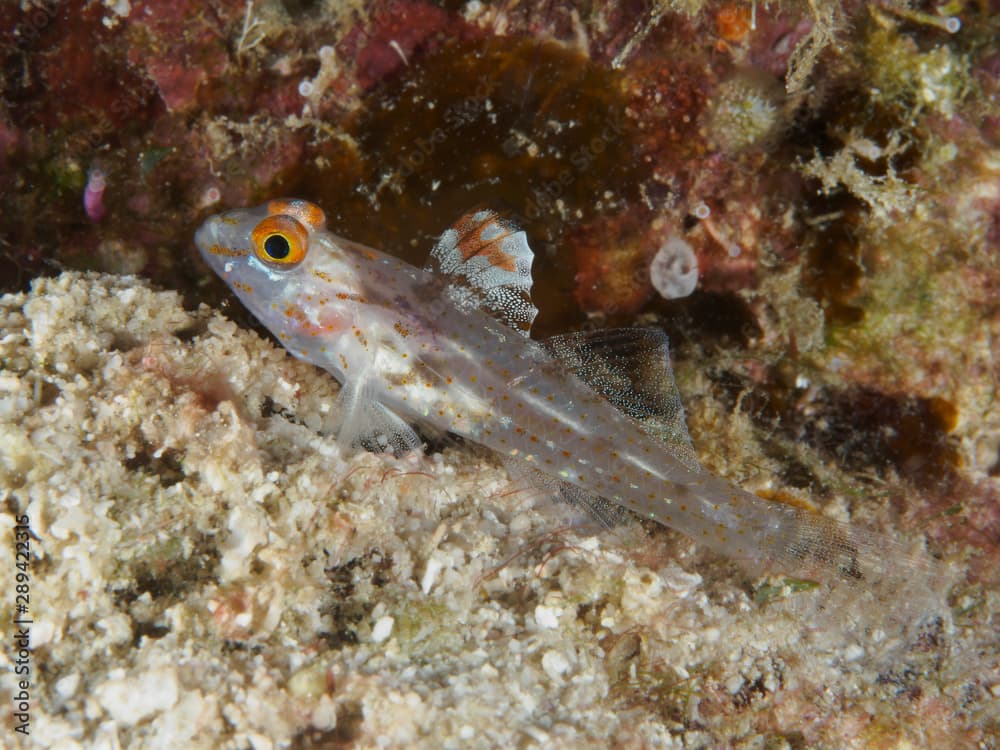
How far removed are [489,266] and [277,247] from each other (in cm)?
125

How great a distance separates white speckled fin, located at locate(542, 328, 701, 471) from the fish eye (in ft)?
5.07

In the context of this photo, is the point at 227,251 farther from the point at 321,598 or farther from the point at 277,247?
the point at 321,598

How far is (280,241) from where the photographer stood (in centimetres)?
368

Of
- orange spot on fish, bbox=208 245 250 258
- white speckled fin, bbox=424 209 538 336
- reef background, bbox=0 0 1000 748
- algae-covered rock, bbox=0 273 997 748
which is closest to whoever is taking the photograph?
algae-covered rock, bbox=0 273 997 748

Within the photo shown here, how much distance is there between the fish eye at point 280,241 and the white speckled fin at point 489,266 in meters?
0.76

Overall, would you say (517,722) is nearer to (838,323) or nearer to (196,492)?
(196,492)

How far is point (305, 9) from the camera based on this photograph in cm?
391

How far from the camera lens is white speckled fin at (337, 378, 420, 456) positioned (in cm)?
365

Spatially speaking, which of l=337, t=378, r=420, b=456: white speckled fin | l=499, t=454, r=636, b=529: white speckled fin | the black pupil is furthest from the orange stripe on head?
l=499, t=454, r=636, b=529: white speckled fin

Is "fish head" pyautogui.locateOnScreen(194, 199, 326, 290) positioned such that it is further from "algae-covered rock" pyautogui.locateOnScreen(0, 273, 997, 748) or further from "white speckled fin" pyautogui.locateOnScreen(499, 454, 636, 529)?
"white speckled fin" pyautogui.locateOnScreen(499, 454, 636, 529)

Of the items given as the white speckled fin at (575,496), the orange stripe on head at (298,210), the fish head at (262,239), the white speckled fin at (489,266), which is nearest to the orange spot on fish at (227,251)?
the fish head at (262,239)

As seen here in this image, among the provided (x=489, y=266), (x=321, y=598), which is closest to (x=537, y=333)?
(x=489, y=266)

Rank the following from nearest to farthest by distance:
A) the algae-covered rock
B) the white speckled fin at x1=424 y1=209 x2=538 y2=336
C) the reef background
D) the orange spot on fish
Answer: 1. the algae-covered rock
2. the reef background
3. the orange spot on fish
4. the white speckled fin at x1=424 y1=209 x2=538 y2=336

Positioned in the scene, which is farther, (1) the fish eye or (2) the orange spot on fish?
(2) the orange spot on fish
